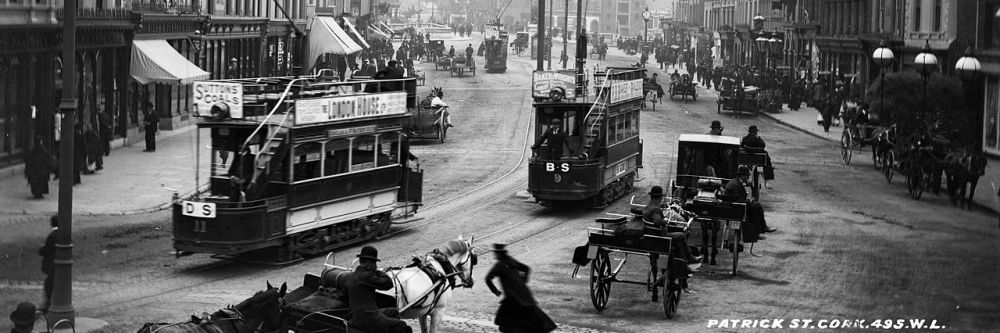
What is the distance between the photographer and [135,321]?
54.5 feet

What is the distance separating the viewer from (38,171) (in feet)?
87.6

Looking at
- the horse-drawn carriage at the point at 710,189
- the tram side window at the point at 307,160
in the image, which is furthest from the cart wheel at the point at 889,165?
the tram side window at the point at 307,160

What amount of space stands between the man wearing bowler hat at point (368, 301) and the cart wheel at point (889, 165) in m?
22.7

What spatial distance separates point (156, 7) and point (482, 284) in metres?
23.9

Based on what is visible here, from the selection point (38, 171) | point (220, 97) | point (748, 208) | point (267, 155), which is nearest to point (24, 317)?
point (220, 97)

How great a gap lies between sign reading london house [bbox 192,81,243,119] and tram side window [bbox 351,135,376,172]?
2753 millimetres

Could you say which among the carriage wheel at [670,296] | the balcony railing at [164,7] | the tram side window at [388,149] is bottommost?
the carriage wheel at [670,296]

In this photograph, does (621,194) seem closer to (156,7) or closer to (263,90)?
(263,90)

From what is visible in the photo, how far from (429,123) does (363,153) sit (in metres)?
18.5

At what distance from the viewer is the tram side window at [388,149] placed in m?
23.3

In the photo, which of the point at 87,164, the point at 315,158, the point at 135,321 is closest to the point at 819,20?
the point at 87,164

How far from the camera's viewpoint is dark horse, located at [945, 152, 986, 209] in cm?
2844

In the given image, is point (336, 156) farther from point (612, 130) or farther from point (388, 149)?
point (612, 130)

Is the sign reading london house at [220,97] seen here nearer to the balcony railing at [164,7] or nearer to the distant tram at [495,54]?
the balcony railing at [164,7]
